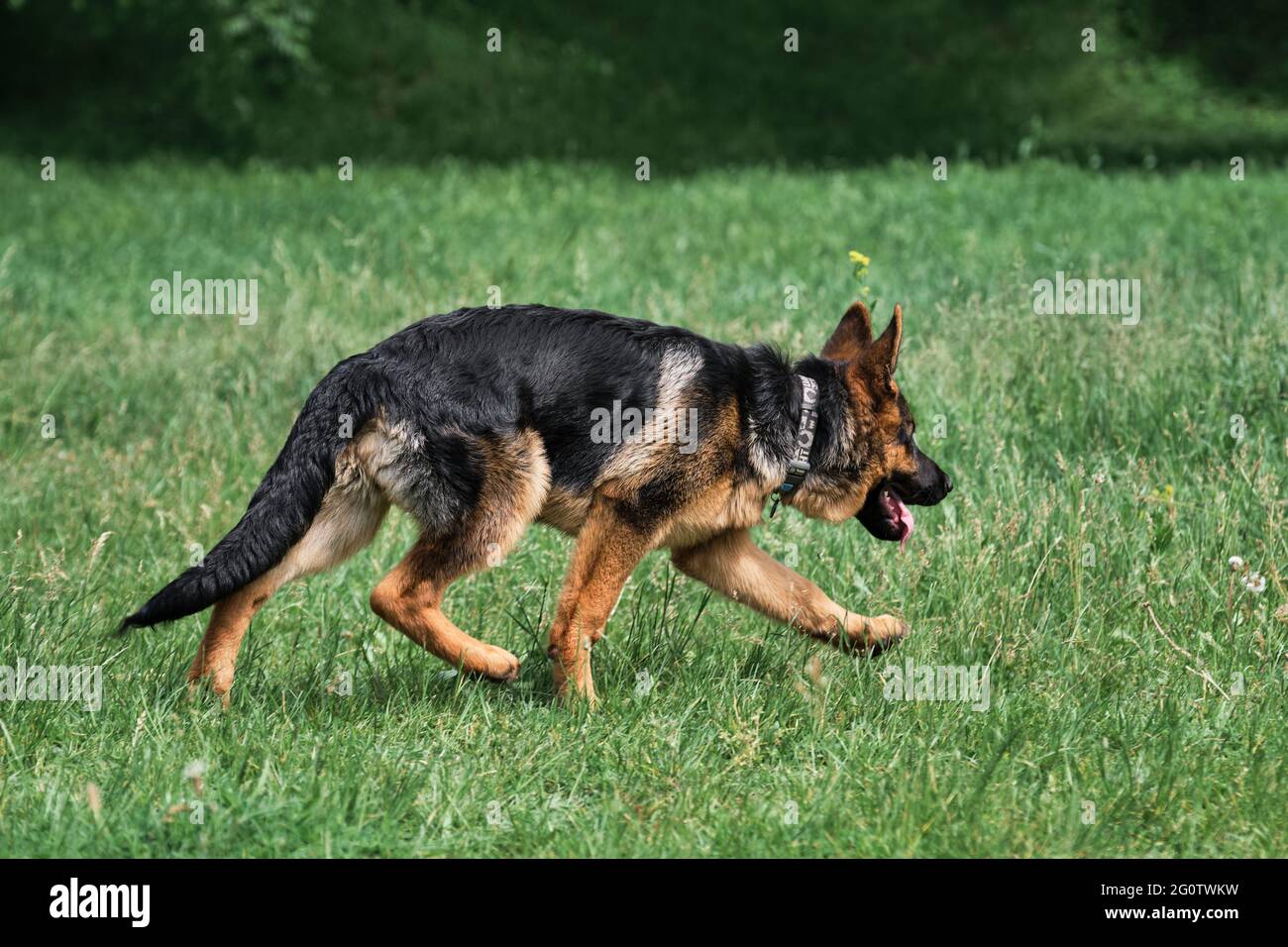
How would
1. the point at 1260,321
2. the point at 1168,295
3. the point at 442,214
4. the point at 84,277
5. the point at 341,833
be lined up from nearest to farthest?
the point at 341,833
the point at 1260,321
the point at 1168,295
the point at 84,277
the point at 442,214

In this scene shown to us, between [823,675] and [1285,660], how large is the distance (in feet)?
5.00

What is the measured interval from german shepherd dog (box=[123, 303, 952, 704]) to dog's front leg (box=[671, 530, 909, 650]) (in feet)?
0.04

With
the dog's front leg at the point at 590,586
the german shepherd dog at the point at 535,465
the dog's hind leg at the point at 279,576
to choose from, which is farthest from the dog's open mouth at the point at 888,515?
the dog's hind leg at the point at 279,576

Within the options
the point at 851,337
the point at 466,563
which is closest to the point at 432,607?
the point at 466,563

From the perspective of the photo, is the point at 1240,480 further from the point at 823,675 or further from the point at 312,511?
the point at 312,511

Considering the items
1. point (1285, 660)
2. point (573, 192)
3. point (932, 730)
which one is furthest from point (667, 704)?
point (573, 192)

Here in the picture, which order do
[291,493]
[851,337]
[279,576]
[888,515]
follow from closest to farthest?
[291,493]
[279,576]
[888,515]
[851,337]

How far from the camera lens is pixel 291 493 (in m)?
4.40

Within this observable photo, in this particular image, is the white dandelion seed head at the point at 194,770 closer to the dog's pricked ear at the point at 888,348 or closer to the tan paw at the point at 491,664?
→ the tan paw at the point at 491,664

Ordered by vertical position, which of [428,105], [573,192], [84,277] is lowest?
[84,277]

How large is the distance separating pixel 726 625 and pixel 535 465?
3.62ft

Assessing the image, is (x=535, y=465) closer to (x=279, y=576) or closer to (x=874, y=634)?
(x=279, y=576)

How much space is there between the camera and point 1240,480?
5.78 meters

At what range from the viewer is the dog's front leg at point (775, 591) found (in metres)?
4.88
